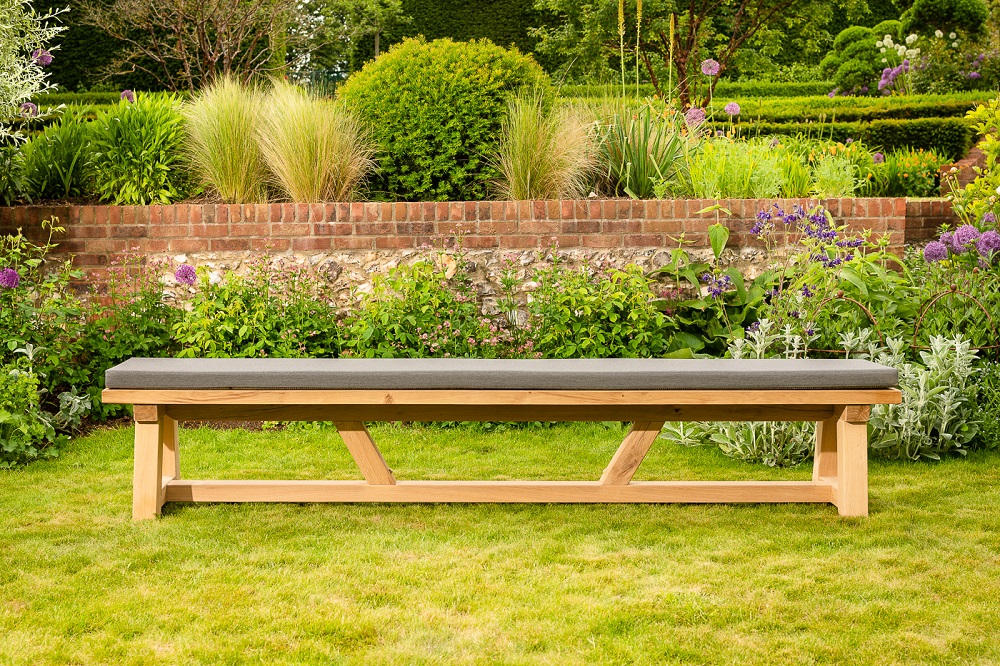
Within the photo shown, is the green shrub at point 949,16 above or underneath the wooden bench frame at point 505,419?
above

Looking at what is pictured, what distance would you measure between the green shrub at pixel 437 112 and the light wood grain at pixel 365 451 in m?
2.62

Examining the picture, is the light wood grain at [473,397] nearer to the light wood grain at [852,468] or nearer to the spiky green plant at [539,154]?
the light wood grain at [852,468]

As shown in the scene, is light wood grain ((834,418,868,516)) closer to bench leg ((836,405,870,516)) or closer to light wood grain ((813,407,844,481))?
bench leg ((836,405,870,516))

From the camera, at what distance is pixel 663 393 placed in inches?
126

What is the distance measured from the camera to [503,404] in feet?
10.6

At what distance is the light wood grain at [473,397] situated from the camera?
10.4 ft

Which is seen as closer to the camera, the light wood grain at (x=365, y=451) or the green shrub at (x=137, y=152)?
the light wood grain at (x=365, y=451)

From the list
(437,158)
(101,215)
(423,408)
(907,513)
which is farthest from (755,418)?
(101,215)

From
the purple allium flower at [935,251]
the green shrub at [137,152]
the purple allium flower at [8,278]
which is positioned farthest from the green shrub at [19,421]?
the purple allium flower at [935,251]

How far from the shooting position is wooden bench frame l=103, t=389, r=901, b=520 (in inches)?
126

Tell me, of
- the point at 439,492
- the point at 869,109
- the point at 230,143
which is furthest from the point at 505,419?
the point at 869,109

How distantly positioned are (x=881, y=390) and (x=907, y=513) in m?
0.51

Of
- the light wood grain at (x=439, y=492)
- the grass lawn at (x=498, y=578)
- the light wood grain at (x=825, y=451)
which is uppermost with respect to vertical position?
the light wood grain at (x=825, y=451)

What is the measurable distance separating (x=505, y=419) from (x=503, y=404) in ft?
0.66
